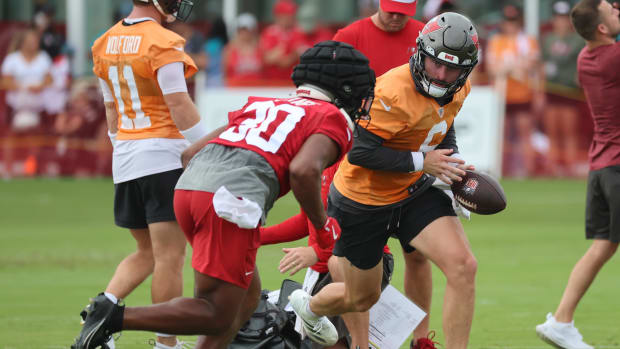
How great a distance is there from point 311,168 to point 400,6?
266cm

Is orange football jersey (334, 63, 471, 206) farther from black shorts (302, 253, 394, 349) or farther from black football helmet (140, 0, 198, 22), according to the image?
black football helmet (140, 0, 198, 22)

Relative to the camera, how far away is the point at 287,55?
18594mm

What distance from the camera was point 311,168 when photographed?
5043mm

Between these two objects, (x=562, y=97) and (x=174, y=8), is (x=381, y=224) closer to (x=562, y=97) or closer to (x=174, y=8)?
(x=174, y=8)

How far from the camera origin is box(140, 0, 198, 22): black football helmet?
6664 millimetres

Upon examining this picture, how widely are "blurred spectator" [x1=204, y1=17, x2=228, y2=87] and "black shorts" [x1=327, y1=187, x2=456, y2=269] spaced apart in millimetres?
12693

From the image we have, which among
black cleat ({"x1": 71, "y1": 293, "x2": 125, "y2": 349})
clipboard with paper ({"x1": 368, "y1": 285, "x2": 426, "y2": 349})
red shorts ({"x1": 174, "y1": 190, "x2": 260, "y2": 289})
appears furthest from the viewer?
clipboard with paper ({"x1": 368, "y1": 285, "x2": 426, "y2": 349})

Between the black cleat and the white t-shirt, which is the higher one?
the black cleat

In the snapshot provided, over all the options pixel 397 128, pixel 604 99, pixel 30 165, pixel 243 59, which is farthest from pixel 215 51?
pixel 397 128

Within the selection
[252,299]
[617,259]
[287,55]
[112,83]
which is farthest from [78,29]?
[252,299]

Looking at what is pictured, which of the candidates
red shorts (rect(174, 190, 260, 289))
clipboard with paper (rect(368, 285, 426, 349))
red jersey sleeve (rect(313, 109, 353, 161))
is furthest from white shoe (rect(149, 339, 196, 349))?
red jersey sleeve (rect(313, 109, 353, 161))

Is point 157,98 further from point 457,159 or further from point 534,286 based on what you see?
point 534,286

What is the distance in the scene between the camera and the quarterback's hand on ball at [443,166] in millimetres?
6109

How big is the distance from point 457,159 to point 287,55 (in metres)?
12.7
